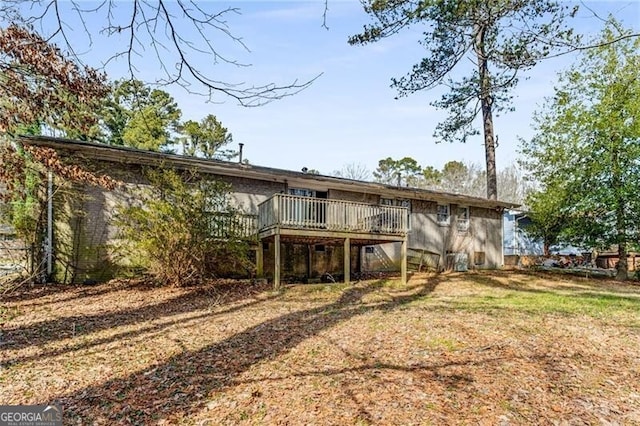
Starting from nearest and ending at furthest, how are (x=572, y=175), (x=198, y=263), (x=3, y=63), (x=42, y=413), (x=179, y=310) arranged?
1. (x=42, y=413)
2. (x=3, y=63)
3. (x=179, y=310)
4. (x=198, y=263)
5. (x=572, y=175)

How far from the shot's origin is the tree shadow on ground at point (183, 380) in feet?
12.4

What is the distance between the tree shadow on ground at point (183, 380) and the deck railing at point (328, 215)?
13.6 feet

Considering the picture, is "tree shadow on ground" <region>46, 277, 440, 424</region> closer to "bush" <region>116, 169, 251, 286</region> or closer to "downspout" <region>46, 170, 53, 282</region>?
"bush" <region>116, 169, 251, 286</region>

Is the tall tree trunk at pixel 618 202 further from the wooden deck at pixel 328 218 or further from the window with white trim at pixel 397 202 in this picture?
the wooden deck at pixel 328 218

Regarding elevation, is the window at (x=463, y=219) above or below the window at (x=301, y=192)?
below

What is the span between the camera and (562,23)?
23.5 feet

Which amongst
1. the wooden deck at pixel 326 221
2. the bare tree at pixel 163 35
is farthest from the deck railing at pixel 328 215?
the bare tree at pixel 163 35

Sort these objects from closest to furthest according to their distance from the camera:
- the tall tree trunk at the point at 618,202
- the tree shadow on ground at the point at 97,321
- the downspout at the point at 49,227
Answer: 1. the tree shadow on ground at the point at 97,321
2. the downspout at the point at 49,227
3. the tall tree trunk at the point at 618,202

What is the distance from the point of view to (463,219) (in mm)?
18750

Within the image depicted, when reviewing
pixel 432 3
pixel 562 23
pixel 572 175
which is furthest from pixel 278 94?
pixel 572 175

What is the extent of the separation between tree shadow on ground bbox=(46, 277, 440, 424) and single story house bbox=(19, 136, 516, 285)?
4549 mm

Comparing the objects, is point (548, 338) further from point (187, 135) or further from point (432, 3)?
point (187, 135)

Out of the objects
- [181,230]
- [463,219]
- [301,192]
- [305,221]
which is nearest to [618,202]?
[463,219]

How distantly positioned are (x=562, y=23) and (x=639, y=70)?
1061 centimetres
